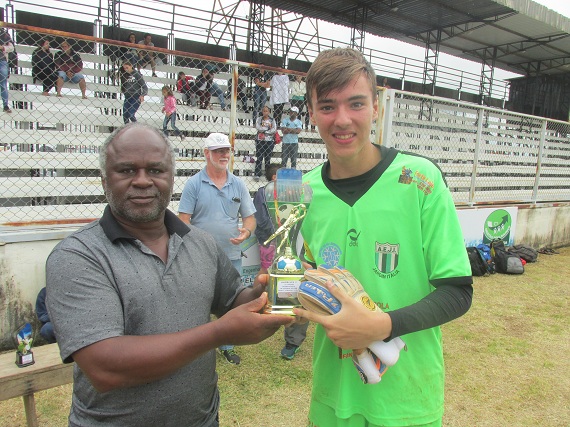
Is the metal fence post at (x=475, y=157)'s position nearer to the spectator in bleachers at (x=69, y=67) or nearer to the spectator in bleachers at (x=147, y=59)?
the spectator in bleachers at (x=147, y=59)

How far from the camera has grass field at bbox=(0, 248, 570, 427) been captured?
3.30 metres

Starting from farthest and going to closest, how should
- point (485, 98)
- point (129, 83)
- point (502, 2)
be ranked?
point (485, 98), point (502, 2), point (129, 83)

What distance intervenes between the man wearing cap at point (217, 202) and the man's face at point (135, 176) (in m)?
2.71

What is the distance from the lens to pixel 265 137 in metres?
7.86

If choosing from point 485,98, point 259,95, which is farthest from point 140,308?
point 485,98

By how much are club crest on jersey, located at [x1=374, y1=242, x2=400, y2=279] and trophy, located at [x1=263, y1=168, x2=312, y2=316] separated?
0.28m

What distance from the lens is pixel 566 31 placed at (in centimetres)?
1578

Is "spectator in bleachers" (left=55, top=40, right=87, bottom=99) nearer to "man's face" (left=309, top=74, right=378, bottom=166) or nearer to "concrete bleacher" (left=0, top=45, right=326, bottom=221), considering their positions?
"concrete bleacher" (left=0, top=45, right=326, bottom=221)

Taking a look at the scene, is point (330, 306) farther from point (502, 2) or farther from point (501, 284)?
point (502, 2)

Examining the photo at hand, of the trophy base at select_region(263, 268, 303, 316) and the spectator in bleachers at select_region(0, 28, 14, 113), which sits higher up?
the spectator in bleachers at select_region(0, 28, 14, 113)

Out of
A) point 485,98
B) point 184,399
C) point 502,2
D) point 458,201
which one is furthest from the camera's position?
point 485,98

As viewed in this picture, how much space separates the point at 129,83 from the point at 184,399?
662cm

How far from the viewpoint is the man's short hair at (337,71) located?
1413mm

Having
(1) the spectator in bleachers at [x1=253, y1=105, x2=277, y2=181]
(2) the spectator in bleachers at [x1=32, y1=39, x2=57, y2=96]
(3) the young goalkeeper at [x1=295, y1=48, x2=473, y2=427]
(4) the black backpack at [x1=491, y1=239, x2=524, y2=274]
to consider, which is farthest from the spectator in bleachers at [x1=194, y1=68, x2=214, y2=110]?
(3) the young goalkeeper at [x1=295, y1=48, x2=473, y2=427]
